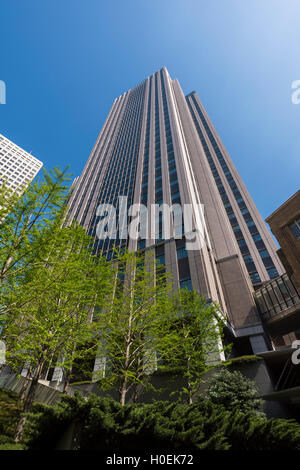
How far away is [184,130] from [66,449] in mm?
80320

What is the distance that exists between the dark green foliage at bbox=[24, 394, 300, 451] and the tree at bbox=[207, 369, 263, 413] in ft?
27.4

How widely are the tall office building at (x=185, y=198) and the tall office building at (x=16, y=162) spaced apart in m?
49.0

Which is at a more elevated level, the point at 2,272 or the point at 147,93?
the point at 147,93

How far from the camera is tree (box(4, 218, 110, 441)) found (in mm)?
11109

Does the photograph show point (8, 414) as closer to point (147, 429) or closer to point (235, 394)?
point (147, 429)

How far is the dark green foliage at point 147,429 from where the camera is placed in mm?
6039

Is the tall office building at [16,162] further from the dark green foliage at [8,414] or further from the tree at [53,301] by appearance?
the dark green foliage at [8,414]

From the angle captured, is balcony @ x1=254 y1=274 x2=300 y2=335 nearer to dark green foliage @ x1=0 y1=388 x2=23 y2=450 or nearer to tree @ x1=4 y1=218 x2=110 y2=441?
tree @ x1=4 y1=218 x2=110 y2=441

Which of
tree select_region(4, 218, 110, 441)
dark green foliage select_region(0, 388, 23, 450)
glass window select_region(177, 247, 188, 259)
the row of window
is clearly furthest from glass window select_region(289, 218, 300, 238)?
the row of window

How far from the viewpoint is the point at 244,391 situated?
14.2 metres

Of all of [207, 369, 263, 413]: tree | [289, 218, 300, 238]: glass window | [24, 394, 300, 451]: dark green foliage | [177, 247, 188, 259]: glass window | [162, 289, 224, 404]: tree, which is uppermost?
[177, 247, 188, 259]: glass window

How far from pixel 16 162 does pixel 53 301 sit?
120770 millimetres

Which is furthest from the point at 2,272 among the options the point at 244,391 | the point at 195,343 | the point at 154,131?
the point at 154,131

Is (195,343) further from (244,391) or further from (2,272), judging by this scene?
(2,272)
